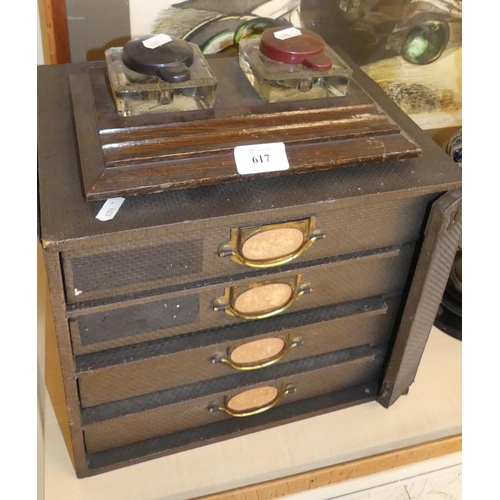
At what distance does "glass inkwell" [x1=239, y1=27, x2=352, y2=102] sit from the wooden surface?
1.77 ft

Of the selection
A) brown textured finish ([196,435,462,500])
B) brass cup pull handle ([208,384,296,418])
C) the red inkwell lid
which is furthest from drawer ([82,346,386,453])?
the red inkwell lid

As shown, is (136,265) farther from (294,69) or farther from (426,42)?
(426,42)

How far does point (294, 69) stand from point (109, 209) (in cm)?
29

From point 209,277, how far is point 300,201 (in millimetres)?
147

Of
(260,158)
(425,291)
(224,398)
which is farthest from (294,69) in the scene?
(224,398)

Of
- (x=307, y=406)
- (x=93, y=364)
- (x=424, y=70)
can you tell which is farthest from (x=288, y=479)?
(x=424, y=70)

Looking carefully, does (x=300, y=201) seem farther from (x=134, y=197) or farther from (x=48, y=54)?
(x=48, y=54)

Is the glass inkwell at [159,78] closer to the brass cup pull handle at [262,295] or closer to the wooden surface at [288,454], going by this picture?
the brass cup pull handle at [262,295]

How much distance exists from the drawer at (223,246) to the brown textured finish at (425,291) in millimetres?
34

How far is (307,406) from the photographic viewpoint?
972 millimetres

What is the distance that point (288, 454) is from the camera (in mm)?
938

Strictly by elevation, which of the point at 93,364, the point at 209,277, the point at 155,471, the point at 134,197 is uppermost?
the point at 134,197

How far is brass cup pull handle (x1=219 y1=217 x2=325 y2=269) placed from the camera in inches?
27.1

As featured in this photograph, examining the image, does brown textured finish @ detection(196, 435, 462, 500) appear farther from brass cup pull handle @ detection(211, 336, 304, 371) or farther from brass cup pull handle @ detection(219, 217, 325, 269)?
brass cup pull handle @ detection(219, 217, 325, 269)
